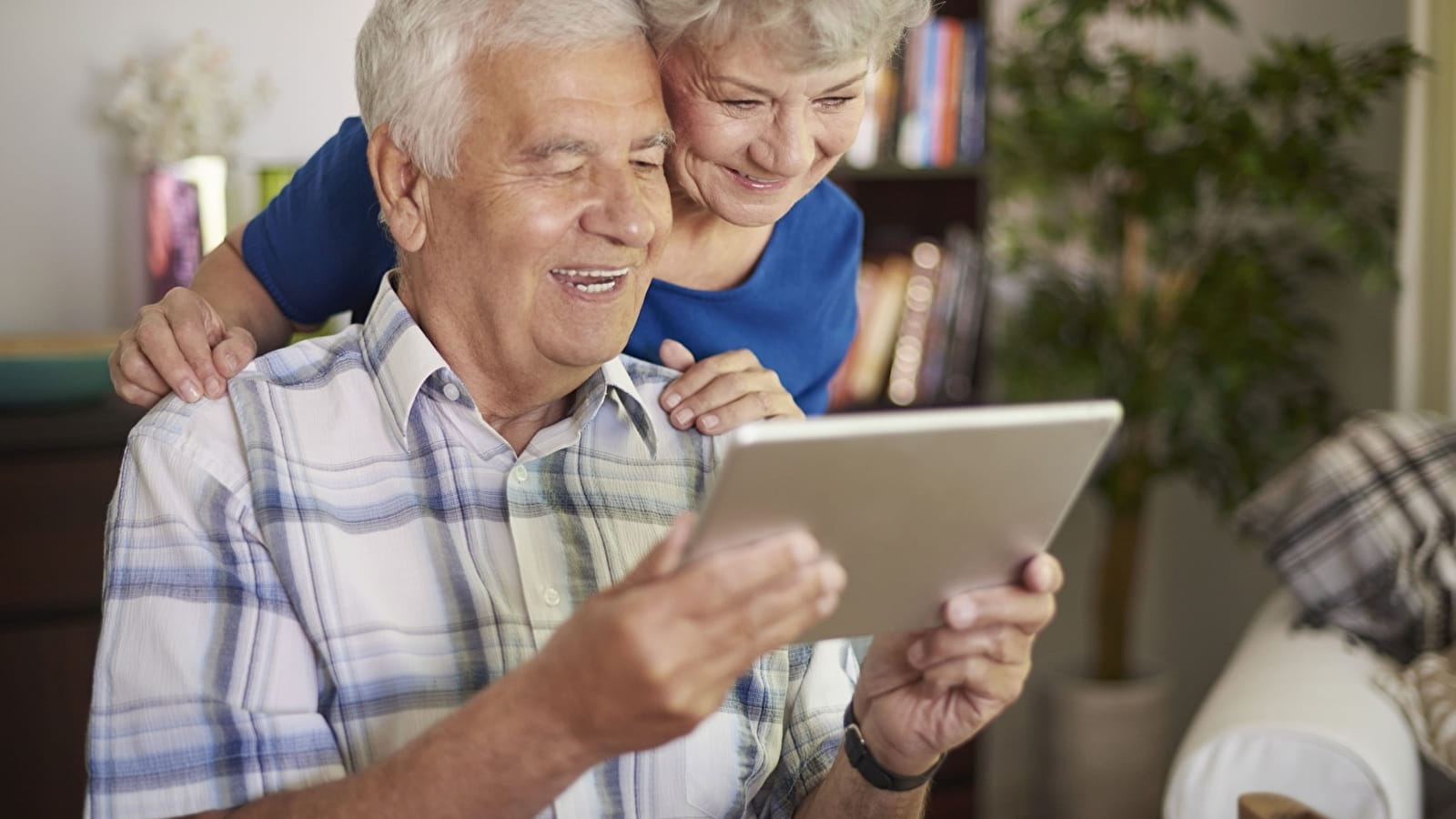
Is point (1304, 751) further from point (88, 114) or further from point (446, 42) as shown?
point (88, 114)

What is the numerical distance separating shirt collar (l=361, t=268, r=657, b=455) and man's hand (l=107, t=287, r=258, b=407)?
0.35ft

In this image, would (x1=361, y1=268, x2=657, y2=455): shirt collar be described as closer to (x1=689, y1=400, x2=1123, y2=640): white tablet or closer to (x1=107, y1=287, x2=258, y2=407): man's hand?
(x1=107, y1=287, x2=258, y2=407): man's hand

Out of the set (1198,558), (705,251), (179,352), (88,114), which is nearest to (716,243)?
(705,251)

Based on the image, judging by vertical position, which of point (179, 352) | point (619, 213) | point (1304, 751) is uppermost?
point (619, 213)

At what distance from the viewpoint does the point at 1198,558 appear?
11.6ft

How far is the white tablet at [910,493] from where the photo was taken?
832 mm

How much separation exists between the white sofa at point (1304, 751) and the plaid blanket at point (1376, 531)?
0.50 ft

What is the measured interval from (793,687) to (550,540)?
11.2 inches

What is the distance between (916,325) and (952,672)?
1899 millimetres

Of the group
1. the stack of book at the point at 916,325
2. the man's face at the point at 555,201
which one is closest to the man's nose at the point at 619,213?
the man's face at the point at 555,201

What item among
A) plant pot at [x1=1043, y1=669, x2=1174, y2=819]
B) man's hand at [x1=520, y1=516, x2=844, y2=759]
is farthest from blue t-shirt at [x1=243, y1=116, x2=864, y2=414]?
plant pot at [x1=1043, y1=669, x2=1174, y2=819]

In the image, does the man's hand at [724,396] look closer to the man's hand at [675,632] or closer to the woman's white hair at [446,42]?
the woman's white hair at [446,42]

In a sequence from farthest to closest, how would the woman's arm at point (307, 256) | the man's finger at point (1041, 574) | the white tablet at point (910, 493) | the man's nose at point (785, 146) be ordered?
the woman's arm at point (307, 256), the man's nose at point (785, 146), the man's finger at point (1041, 574), the white tablet at point (910, 493)

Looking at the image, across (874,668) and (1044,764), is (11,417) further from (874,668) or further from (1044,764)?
(1044,764)
